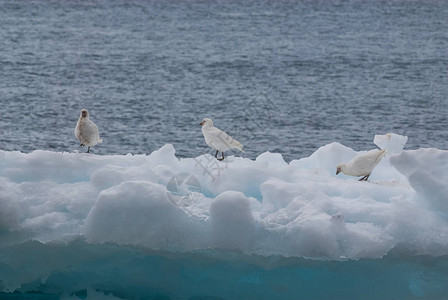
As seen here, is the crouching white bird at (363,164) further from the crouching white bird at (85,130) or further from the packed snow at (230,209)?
the crouching white bird at (85,130)

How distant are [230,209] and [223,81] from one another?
1186 inches

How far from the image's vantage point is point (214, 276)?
1031cm

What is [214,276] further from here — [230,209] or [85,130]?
[85,130]

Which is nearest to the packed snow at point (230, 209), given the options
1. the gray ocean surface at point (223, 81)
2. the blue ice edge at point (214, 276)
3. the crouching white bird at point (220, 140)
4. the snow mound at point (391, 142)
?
the blue ice edge at point (214, 276)

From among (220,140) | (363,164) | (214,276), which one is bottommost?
(214,276)

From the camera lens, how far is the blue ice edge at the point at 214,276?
1023 cm

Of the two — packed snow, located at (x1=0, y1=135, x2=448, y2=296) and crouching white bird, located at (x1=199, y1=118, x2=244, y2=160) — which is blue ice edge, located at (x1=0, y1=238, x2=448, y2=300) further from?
crouching white bird, located at (x1=199, y1=118, x2=244, y2=160)

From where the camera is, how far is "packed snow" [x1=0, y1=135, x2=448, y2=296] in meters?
10.2

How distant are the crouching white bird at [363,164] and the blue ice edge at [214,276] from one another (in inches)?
76.6

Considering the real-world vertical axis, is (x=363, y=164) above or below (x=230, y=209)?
above

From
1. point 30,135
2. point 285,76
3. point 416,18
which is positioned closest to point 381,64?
point 285,76

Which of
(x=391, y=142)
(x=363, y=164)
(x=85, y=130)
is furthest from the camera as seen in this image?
(x=391, y=142)

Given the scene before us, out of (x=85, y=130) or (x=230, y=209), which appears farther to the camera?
(x=85, y=130)

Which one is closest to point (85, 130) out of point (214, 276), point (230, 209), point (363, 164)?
point (230, 209)
